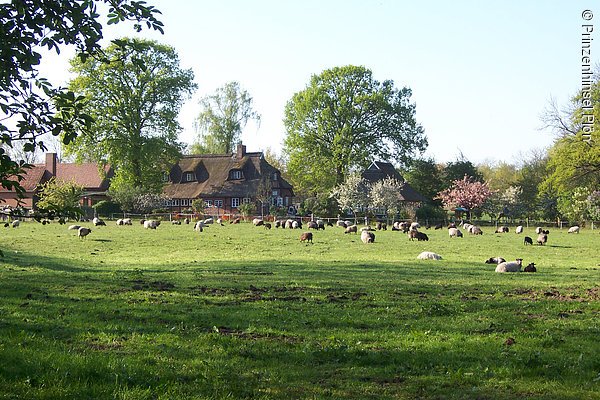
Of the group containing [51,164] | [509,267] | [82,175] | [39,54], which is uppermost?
[51,164]

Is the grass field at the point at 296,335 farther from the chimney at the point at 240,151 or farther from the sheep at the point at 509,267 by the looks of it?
the chimney at the point at 240,151

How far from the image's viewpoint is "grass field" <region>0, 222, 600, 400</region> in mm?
6805

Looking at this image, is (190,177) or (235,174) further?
(190,177)

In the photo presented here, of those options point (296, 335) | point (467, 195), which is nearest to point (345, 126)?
point (467, 195)

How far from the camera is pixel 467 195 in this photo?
84188mm

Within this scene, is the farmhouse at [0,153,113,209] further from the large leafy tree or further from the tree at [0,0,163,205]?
the tree at [0,0,163,205]

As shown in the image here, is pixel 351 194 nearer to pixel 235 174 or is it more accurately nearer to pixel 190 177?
pixel 235 174

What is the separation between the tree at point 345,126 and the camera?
254ft

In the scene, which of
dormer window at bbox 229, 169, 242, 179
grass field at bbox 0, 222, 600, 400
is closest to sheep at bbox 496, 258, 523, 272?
grass field at bbox 0, 222, 600, 400

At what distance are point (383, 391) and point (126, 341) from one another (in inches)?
151

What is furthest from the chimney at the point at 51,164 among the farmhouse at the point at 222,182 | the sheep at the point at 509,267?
the sheep at the point at 509,267

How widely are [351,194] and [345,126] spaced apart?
8487 mm

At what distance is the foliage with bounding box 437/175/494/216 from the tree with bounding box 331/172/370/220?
1430 cm

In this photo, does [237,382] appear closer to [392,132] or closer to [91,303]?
[91,303]
